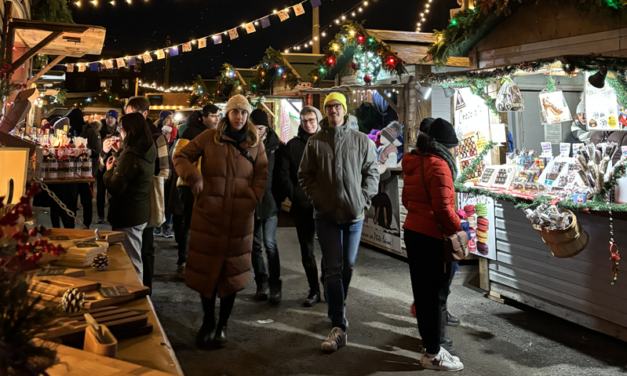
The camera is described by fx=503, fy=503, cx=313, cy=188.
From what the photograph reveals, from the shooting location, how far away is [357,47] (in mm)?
8133

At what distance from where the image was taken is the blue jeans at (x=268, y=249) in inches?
210

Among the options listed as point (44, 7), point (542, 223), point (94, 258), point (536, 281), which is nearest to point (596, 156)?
point (542, 223)

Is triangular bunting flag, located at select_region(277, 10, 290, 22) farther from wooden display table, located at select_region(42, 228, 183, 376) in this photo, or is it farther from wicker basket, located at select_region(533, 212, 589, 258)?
wooden display table, located at select_region(42, 228, 183, 376)

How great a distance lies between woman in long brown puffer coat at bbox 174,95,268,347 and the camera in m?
3.83

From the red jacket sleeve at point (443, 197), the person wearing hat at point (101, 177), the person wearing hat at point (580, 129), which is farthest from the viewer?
the person wearing hat at point (101, 177)

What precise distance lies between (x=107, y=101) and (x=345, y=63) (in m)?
32.5

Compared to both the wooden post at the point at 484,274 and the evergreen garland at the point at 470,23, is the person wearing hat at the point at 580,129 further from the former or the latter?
the wooden post at the point at 484,274

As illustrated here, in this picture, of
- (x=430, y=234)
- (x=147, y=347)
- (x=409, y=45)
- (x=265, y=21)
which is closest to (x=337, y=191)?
(x=430, y=234)

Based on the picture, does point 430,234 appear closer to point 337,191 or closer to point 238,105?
point 337,191

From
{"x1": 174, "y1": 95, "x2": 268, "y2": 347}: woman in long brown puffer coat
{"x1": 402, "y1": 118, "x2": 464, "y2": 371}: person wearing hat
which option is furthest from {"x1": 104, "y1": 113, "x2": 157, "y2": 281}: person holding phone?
{"x1": 402, "y1": 118, "x2": 464, "y2": 371}: person wearing hat

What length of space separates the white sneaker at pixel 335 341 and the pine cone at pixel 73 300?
2.46m

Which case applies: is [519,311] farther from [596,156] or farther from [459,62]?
[459,62]

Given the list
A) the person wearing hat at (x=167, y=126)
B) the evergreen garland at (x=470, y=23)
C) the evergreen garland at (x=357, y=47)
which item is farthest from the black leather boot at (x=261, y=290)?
the person wearing hat at (x=167, y=126)

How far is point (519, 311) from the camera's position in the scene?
17.4ft
